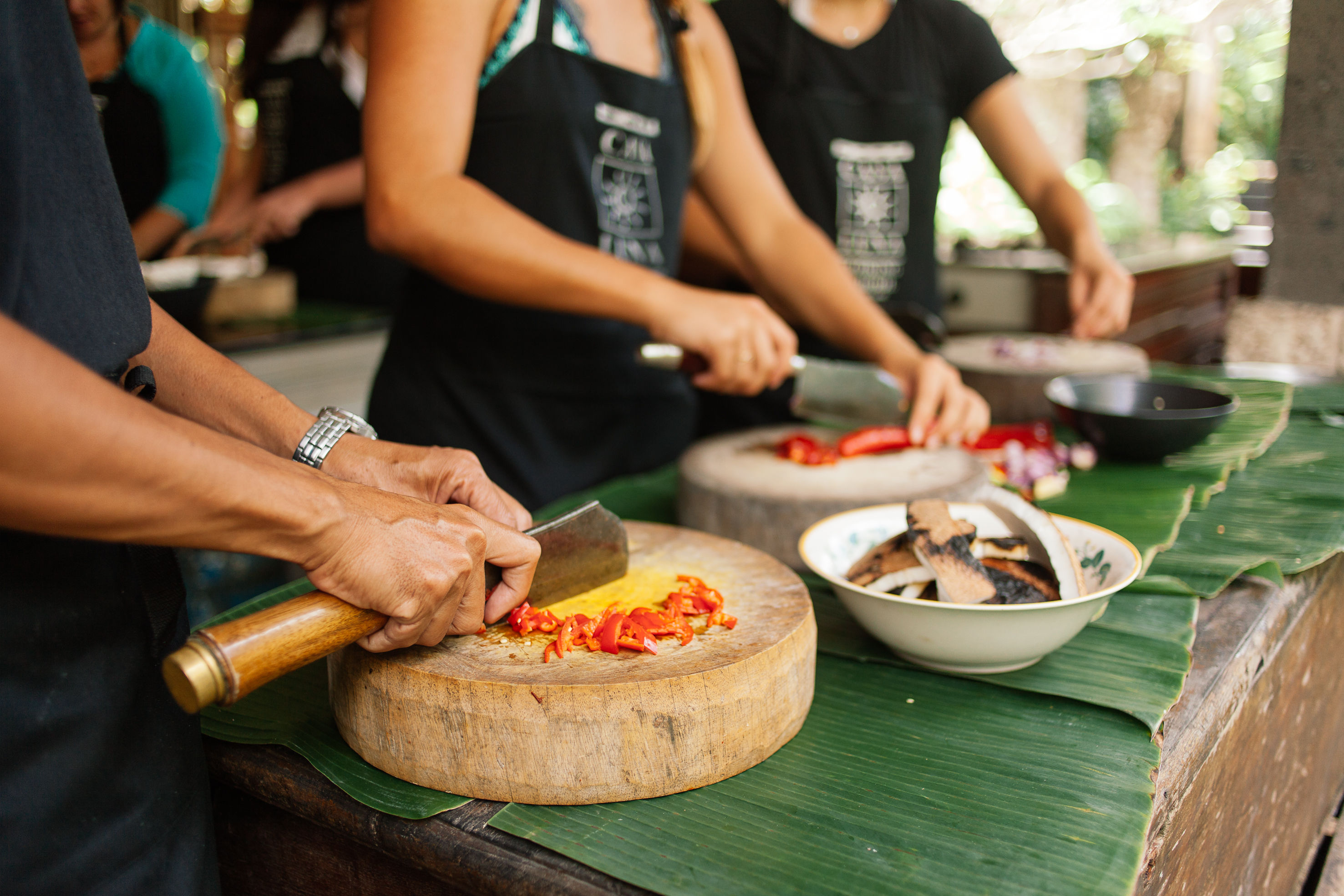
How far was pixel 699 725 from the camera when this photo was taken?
0.97 m

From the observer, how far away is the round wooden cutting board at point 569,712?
0.94m

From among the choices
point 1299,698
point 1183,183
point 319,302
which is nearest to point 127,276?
point 1299,698

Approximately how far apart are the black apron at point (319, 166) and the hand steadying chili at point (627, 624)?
2.91 m

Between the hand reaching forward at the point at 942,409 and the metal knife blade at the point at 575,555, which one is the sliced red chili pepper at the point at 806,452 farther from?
the metal knife blade at the point at 575,555

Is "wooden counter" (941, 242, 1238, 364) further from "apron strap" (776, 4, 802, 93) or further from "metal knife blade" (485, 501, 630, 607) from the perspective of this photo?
"metal knife blade" (485, 501, 630, 607)

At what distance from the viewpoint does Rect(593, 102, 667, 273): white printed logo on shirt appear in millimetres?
1943

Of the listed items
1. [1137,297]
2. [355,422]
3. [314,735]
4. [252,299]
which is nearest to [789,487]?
[355,422]

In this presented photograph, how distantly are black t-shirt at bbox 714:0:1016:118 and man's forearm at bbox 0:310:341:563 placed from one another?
2.39 metres

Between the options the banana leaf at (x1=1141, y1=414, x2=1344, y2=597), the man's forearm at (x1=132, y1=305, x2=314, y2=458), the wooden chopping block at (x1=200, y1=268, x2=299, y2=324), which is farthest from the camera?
the wooden chopping block at (x1=200, y1=268, x2=299, y2=324)

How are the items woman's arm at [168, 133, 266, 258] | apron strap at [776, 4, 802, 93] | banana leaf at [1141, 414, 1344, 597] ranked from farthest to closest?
woman's arm at [168, 133, 266, 258]
apron strap at [776, 4, 802, 93]
banana leaf at [1141, 414, 1344, 597]

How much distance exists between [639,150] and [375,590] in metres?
1.37

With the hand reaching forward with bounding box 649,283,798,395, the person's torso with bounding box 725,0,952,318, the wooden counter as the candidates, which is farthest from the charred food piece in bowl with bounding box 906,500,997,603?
the wooden counter

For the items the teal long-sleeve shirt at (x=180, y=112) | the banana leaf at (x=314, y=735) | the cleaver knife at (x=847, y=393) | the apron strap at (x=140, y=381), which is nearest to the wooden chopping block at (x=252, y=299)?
the teal long-sleeve shirt at (x=180, y=112)

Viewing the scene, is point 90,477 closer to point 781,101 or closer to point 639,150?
point 639,150
